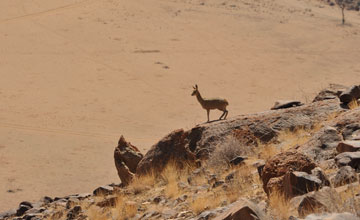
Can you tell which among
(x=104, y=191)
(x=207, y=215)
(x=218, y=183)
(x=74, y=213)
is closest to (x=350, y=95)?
(x=218, y=183)

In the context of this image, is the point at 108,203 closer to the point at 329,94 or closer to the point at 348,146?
the point at 348,146

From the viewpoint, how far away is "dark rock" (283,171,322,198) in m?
6.47

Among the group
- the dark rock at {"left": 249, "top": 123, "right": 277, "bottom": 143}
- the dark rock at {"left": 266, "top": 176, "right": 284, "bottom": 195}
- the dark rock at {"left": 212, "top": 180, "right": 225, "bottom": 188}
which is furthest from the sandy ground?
the dark rock at {"left": 266, "top": 176, "right": 284, "bottom": 195}

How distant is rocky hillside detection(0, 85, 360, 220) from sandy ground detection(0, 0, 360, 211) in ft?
23.5

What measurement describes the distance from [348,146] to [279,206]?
1.86 metres

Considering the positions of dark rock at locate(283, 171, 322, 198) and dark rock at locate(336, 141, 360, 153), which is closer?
dark rock at locate(283, 171, 322, 198)

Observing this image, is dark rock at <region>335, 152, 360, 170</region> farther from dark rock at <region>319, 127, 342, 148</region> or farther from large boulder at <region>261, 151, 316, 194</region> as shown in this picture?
dark rock at <region>319, 127, 342, 148</region>

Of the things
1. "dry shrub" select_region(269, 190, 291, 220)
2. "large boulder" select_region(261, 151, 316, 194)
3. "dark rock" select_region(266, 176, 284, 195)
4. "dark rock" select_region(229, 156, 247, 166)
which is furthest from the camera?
"dark rock" select_region(229, 156, 247, 166)

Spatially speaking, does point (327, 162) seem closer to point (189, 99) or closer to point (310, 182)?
point (310, 182)

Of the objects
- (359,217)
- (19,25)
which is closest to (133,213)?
(359,217)

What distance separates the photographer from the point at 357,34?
43281mm

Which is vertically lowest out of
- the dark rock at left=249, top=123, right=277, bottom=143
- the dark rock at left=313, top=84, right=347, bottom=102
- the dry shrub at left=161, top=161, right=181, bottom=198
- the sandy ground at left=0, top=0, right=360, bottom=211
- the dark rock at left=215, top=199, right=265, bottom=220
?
the sandy ground at left=0, top=0, right=360, bottom=211

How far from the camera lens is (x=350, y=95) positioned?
10.5 metres

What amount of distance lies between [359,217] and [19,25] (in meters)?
34.8
